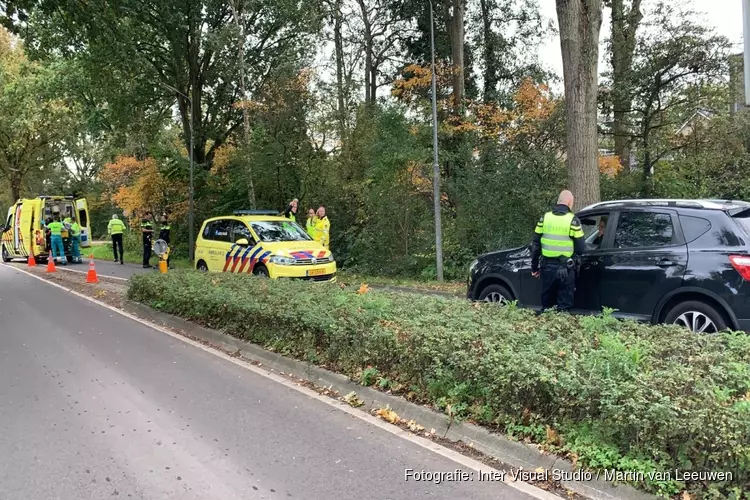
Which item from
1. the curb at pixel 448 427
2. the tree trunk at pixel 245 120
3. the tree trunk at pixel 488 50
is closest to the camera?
the curb at pixel 448 427

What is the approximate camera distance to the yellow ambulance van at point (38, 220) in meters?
22.0

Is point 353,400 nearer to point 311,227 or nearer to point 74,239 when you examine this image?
point 311,227

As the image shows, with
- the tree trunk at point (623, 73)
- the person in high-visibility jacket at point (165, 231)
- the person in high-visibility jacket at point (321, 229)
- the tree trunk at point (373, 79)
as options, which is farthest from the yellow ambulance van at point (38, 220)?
the tree trunk at point (623, 73)

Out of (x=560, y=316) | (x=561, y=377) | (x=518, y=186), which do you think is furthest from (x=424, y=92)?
(x=561, y=377)

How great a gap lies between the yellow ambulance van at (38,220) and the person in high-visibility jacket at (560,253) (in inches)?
804

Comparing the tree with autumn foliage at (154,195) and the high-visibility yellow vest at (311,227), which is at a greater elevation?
the tree with autumn foliage at (154,195)

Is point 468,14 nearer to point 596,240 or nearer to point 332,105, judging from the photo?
point 332,105

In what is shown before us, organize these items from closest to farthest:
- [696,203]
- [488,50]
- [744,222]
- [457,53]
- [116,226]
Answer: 1. [744,222]
2. [696,203]
3. [457,53]
4. [116,226]
5. [488,50]

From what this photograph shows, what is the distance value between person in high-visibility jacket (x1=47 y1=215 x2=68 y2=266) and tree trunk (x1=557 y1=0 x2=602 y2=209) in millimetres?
18179

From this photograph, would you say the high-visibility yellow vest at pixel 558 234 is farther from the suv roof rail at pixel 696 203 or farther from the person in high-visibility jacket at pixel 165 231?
the person in high-visibility jacket at pixel 165 231

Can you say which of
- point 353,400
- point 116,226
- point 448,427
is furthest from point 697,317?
point 116,226

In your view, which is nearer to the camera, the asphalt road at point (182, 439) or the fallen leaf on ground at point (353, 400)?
the asphalt road at point (182, 439)

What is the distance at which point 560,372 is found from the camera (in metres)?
3.84

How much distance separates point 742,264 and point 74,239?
75.0 ft
